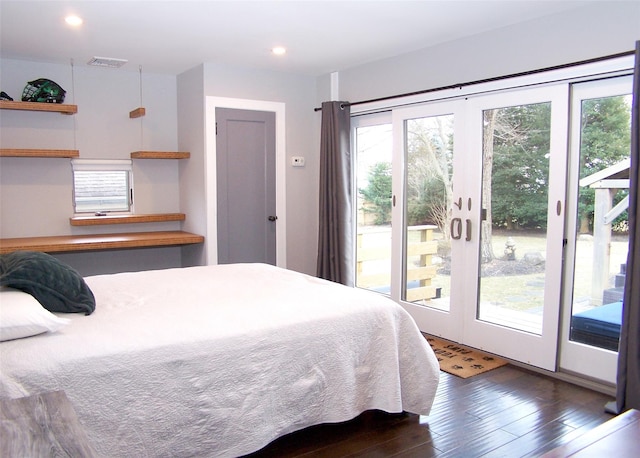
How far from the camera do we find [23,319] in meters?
2.02

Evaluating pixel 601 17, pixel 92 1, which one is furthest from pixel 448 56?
pixel 92 1

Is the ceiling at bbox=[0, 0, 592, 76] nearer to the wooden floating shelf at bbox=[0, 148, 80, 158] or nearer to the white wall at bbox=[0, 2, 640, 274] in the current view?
the white wall at bbox=[0, 2, 640, 274]

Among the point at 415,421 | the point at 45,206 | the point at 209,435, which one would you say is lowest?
the point at 415,421

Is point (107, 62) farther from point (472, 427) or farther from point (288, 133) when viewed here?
point (472, 427)

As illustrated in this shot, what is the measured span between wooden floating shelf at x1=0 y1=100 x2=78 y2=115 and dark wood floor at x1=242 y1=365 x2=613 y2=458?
11.2 ft

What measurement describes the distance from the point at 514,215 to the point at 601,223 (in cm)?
61

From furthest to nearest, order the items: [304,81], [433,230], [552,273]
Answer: [304,81] < [433,230] < [552,273]

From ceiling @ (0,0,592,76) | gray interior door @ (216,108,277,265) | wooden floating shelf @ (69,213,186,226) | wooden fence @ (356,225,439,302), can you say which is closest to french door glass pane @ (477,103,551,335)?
wooden fence @ (356,225,439,302)

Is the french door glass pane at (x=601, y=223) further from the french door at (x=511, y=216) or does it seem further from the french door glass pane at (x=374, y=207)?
the french door glass pane at (x=374, y=207)

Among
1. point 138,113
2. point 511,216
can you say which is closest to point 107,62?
point 138,113

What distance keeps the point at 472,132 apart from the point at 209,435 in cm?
288

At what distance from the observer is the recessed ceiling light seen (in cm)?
346

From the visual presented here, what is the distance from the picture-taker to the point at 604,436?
5.11 ft

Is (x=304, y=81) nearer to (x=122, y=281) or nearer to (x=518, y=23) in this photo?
(x=518, y=23)
